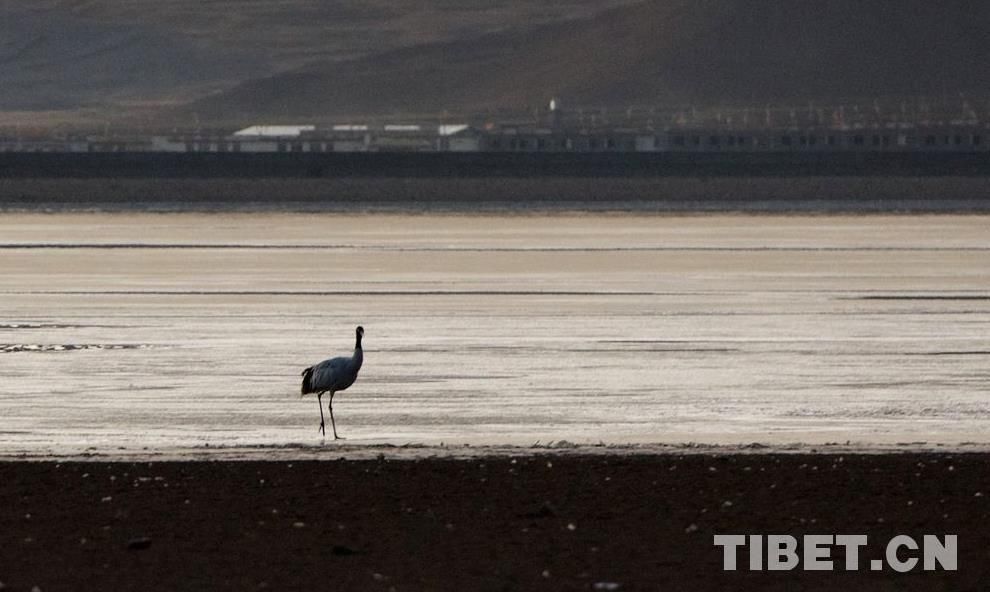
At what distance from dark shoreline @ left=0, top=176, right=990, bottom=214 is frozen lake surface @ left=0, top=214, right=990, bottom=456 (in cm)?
2862

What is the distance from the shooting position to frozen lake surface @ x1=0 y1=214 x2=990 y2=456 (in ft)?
65.8

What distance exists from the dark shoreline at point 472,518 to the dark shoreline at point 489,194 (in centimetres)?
6119

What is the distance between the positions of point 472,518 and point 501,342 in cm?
1318

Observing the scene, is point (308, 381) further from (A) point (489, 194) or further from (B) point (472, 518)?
(A) point (489, 194)

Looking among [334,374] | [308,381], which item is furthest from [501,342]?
[334,374]

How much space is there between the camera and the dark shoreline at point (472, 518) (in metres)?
12.8

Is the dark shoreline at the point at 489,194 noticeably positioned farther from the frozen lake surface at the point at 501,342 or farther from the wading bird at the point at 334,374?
the wading bird at the point at 334,374

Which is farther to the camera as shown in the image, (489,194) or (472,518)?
(489,194)

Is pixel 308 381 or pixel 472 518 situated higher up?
pixel 308 381

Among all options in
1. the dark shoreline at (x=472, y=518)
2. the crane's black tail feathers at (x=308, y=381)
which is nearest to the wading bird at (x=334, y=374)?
the crane's black tail feathers at (x=308, y=381)

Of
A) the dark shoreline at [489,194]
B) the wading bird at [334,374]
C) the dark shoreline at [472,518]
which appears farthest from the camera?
the dark shoreline at [489,194]

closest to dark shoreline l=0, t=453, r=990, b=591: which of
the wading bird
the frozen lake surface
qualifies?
the wading bird

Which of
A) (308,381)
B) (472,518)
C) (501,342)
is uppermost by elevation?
(308,381)

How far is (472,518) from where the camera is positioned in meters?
14.6
